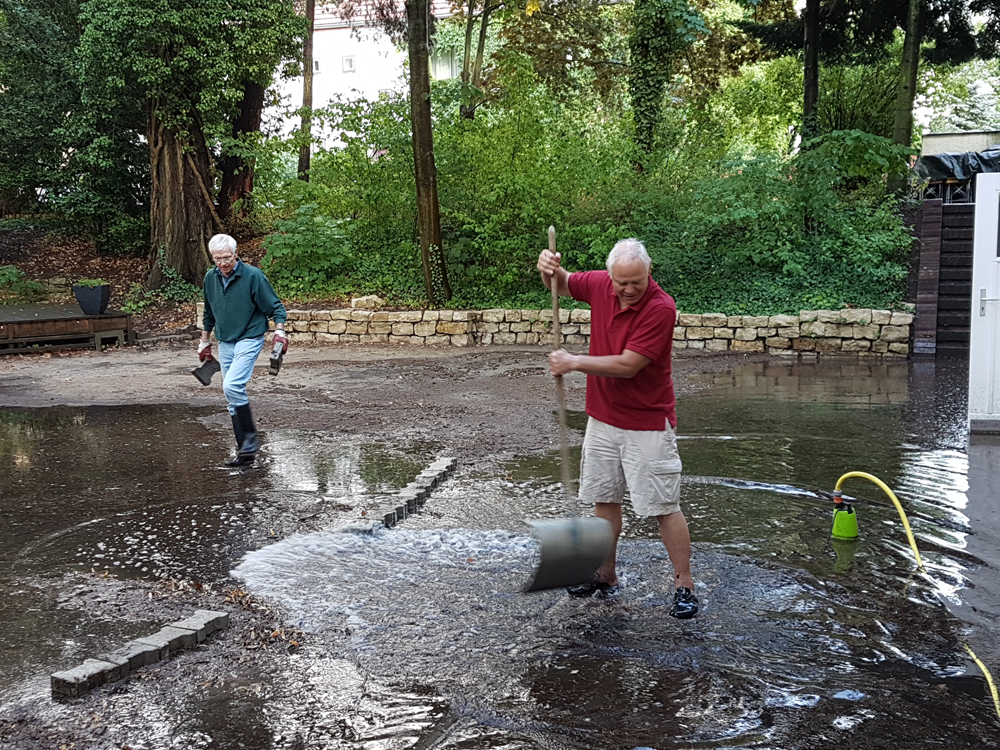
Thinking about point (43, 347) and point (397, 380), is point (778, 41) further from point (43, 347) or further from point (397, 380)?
point (43, 347)

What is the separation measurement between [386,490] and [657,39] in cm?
1447

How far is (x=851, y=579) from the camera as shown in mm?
4715

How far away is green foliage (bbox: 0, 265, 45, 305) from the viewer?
18.8 metres

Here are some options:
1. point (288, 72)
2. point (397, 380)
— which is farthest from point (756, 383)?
point (288, 72)

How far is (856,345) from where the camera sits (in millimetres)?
13555

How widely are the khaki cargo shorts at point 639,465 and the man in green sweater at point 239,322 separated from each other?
3.56 m

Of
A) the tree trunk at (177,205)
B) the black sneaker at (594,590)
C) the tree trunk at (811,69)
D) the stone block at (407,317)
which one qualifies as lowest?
the black sneaker at (594,590)

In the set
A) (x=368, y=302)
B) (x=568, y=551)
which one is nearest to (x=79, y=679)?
(x=568, y=551)

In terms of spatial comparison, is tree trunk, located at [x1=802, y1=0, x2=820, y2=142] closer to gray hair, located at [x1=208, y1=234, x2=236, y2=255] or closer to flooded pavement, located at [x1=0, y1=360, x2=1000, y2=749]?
flooded pavement, located at [x1=0, y1=360, x2=1000, y2=749]

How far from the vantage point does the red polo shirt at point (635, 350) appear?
415 centimetres

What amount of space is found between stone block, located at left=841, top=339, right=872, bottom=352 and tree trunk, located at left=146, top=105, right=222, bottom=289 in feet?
41.2

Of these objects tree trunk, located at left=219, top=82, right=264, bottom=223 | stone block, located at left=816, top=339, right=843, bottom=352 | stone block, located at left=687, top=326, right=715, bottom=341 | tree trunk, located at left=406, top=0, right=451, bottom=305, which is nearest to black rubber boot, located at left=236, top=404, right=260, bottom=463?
tree trunk, located at left=406, top=0, right=451, bottom=305

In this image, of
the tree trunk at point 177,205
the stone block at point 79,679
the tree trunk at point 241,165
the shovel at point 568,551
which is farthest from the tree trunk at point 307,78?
the stone block at point 79,679

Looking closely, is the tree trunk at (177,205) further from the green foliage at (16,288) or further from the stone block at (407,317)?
the stone block at (407,317)
